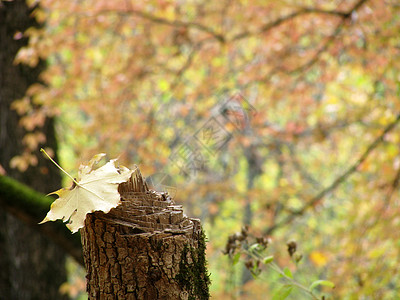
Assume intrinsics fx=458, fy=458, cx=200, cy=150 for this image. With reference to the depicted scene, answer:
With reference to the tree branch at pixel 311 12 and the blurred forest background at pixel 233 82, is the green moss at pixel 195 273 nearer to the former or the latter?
the blurred forest background at pixel 233 82

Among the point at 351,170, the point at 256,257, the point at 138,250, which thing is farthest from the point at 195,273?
the point at 351,170

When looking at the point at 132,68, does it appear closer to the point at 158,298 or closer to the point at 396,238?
the point at 396,238

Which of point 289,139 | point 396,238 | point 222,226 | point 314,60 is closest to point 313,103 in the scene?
point 289,139

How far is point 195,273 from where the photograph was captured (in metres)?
1.21

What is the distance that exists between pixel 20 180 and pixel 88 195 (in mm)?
3935

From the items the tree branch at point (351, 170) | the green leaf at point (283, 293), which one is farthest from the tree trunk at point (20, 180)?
the green leaf at point (283, 293)

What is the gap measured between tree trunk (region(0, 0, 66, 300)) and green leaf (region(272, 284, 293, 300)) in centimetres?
356

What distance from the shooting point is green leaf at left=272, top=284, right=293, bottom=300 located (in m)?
1.54

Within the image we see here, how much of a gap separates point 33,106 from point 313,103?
335cm

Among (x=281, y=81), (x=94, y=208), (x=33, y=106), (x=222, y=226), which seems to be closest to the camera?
(x=94, y=208)

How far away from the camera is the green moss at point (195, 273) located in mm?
1172

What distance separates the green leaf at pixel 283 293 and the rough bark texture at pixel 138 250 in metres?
0.46

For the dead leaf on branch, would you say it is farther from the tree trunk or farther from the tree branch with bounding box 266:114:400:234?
the tree trunk

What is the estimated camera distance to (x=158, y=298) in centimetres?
113
